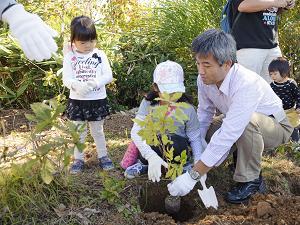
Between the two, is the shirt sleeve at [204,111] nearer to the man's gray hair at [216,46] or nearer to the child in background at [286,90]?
the man's gray hair at [216,46]

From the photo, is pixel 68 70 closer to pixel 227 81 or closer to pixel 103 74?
pixel 103 74

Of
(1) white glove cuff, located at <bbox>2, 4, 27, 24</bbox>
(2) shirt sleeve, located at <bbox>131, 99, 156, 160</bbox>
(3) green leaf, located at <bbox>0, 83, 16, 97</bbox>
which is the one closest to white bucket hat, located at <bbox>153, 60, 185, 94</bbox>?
(2) shirt sleeve, located at <bbox>131, 99, 156, 160</bbox>

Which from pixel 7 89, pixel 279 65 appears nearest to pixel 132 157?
pixel 279 65

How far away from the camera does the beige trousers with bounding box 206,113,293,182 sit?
2547 mm

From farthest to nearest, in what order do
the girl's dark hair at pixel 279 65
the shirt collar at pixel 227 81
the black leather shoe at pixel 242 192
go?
the girl's dark hair at pixel 279 65
the black leather shoe at pixel 242 192
the shirt collar at pixel 227 81

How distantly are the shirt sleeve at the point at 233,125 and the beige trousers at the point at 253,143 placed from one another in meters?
0.13

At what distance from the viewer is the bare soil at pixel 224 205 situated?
2250 millimetres

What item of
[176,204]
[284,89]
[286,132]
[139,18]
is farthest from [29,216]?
[139,18]

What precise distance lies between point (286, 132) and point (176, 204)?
34.0 inches

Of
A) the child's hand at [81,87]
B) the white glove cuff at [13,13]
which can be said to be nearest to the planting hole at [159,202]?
the child's hand at [81,87]

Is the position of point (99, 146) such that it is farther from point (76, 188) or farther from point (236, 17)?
point (236, 17)

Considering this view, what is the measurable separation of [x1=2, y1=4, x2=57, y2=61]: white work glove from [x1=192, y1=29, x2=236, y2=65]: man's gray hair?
0.80 meters

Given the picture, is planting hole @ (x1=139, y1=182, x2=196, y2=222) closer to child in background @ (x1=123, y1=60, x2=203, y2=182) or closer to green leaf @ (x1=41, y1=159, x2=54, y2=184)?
child in background @ (x1=123, y1=60, x2=203, y2=182)

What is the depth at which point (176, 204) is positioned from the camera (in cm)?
→ 256
